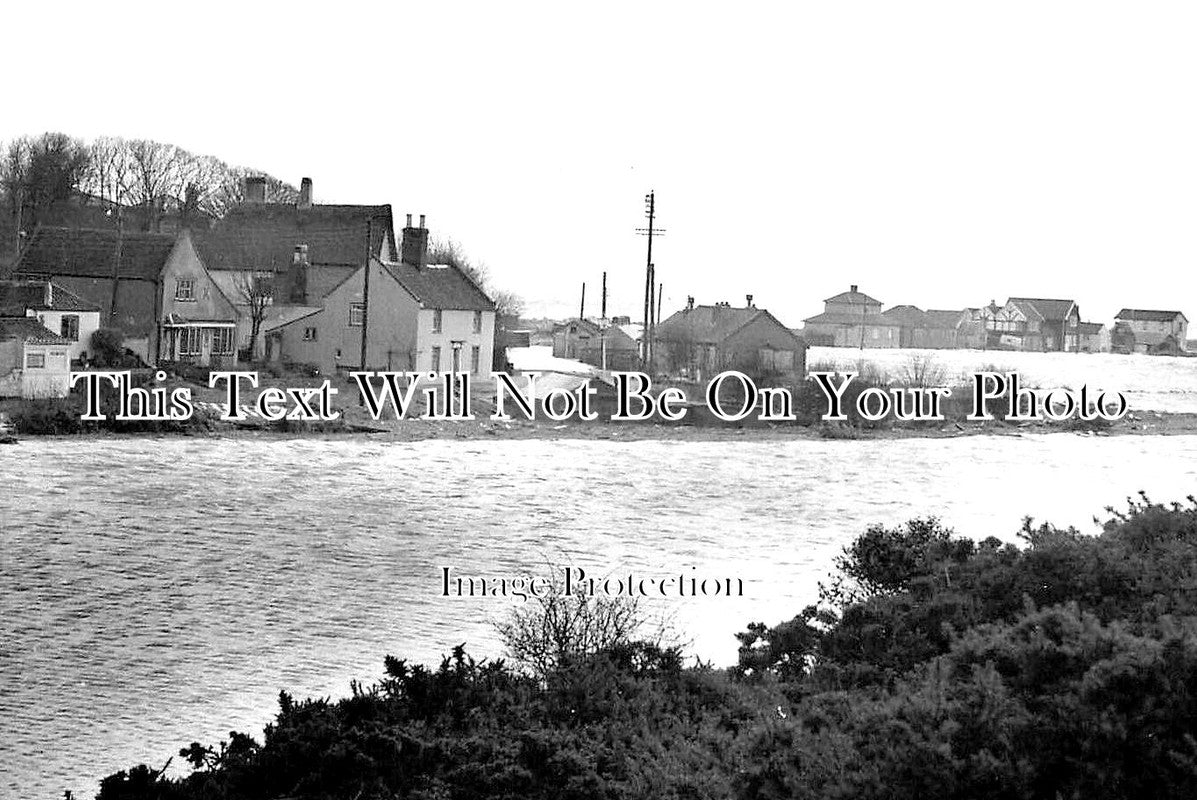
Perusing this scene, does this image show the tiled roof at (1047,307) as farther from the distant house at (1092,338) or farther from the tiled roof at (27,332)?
the tiled roof at (27,332)

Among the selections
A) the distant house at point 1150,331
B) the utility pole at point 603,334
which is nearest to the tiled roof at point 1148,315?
the distant house at point 1150,331

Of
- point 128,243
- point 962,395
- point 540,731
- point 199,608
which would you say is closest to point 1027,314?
point 962,395

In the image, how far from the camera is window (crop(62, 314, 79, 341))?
3047 cm

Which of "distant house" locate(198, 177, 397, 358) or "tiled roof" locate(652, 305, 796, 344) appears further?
"tiled roof" locate(652, 305, 796, 344)

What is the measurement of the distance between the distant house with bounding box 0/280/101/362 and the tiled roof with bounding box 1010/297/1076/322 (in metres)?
37.5

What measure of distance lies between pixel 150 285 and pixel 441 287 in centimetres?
697

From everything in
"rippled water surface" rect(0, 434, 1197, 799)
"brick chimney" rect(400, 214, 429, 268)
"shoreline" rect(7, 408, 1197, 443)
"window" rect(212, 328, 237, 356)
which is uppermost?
"brick chimney" rect(400, 214, 429, 268)

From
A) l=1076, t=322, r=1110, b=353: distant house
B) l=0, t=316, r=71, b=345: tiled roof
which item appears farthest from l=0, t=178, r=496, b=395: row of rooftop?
l=1076, t=322, r=1110, b=353: distant house

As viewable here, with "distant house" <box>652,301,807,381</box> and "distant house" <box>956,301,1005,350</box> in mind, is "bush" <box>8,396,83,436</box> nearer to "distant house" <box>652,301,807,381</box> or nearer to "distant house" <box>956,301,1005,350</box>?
"distant house" <box>652,301,807,381</box>

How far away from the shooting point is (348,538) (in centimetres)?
1717

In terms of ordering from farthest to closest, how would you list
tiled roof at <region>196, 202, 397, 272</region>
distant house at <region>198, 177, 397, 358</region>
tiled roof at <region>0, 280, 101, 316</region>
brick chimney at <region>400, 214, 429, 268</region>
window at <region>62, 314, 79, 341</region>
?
tiled roof at <region>196, 202, 397, 272</region>, brick chimney at <region>400, 214, 429, 268</region>, distant house at <region>198, 177, 397, 358</region>, window at <region>62, 314, 79, 341</region>, tiled roof at <region>0, 280, 101, 316</region>

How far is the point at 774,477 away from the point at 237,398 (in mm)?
11756

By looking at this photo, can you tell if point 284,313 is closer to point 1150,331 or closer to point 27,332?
point 27,332

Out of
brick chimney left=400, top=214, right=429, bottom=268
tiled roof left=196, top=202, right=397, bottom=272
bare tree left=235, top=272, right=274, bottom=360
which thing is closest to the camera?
bare tree left=235, top=272, right=274, bottom=360
